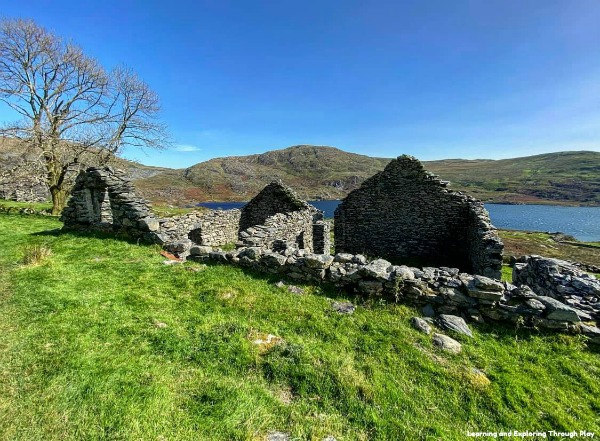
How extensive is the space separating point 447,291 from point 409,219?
12130mm

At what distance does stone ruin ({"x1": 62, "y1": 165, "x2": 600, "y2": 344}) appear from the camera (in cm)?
646

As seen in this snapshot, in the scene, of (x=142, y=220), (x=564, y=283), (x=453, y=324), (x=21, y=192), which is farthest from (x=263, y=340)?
(x=21, y=192)

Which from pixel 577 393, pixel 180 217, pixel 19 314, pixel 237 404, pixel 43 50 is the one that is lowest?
pixel 577 393

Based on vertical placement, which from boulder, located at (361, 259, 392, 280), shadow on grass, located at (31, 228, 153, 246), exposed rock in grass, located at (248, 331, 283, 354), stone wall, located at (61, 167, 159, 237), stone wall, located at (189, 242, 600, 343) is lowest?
exposed rock in grass, located at (248, 331, 283, 354)

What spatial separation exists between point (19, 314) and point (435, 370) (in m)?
8.80

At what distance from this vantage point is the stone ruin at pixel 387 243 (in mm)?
6457

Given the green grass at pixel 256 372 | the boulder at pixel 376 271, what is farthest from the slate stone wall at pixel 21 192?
the boulder at pixel 376 271

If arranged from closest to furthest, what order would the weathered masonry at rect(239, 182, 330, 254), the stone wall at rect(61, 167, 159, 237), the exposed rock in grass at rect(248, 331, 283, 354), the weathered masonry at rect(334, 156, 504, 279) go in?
the exposed rock in grass at rect(248, 331, 283, 354) < the stone wall at rect(61, 167, 159, 237) < the weathered masonry at rect(334, 156, 504, 279) < the weathered masonry at rect(239, 182, 330, 254)

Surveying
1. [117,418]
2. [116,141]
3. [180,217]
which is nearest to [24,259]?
[180,217]

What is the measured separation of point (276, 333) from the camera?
5.88 meters

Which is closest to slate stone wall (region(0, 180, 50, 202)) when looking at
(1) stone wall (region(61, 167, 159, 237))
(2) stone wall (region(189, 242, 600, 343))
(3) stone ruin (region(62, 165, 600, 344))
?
(1) stone wall (region(61, 167, 159, 237))

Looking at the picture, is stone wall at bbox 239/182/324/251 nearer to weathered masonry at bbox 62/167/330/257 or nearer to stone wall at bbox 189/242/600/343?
weathered masonry at bbox 62/167/330/257

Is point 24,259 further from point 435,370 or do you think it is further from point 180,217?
point 435,370

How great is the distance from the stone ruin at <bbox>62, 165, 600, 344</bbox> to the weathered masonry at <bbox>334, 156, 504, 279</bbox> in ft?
0.22
